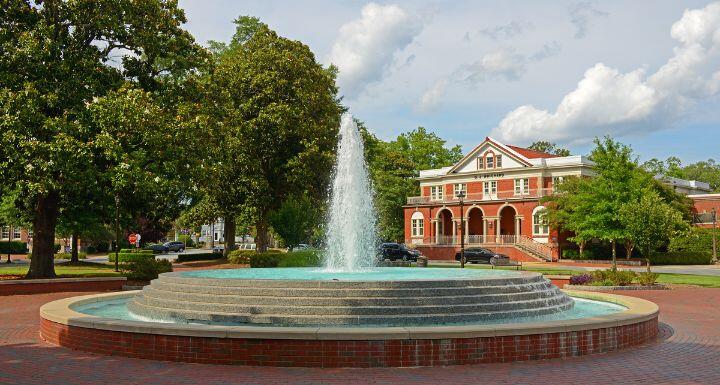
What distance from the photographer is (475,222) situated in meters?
68.2

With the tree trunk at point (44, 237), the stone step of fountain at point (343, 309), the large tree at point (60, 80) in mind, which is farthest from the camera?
the tree trunk at point (44, 237)

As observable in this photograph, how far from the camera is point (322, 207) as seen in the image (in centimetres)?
4575

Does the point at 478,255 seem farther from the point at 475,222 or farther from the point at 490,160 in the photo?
A: the point at 475,222

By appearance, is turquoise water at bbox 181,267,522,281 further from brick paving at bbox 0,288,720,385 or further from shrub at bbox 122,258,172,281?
shrub at bbox 122,258,172,281

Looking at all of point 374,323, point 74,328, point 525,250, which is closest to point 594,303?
point 374,323

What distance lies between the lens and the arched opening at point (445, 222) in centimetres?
6756

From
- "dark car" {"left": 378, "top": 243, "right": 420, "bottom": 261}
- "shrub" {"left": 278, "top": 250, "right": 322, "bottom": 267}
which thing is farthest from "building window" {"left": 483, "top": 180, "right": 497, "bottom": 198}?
"shrub" {"left": 278, "top": 250, "right": 322, "bottom": 267}

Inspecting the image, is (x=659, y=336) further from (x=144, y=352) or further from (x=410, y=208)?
(x=410, y=208)

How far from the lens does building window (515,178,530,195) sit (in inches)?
2445

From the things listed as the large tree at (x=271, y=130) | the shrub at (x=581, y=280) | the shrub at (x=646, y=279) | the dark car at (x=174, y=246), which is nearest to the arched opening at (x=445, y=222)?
the large tree at (x=271, y=130)

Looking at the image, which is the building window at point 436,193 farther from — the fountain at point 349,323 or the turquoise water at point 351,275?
the fountain at point 349,323

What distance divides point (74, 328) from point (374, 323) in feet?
17.5

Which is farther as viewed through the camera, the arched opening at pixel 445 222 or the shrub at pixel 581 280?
the arched opening at pixel 445 222

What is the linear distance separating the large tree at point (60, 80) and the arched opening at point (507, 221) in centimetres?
4320
